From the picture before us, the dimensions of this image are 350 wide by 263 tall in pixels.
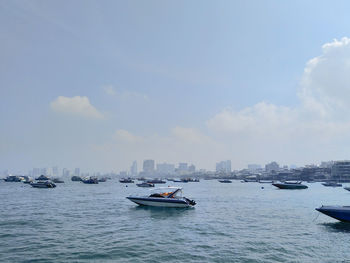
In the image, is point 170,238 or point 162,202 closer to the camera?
point 170,238

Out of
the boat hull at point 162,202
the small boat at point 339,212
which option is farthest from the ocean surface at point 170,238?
the boat hull at point 162,202

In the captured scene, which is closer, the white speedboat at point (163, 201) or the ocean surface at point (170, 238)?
the ocean surface at point (170, 238)

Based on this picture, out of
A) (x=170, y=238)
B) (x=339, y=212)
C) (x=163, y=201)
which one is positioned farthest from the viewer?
(x=163, y=201)

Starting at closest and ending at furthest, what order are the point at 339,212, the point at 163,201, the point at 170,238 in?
the point at 170,238, the point at 339,212, the point at 163,201

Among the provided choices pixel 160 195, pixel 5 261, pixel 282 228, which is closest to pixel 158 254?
pixel 5 261

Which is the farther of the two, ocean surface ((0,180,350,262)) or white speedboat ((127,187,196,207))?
white speedboat ((127,187,196,207))

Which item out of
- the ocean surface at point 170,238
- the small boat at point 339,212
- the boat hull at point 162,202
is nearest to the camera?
the ocean surface at point 170,238

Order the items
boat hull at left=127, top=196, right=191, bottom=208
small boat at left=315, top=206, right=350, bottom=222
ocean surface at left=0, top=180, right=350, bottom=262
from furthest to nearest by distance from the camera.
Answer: boat hull at left=127, top=196, right=191, bottom=208 < small boat at left=315, top=206, right=350, bottom=222 < ocean surface at left=0, top=180, right=350, bottom=262

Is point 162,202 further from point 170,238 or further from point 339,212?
point 339,212

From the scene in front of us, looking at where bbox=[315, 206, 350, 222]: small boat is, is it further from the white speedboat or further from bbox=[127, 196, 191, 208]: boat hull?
bbox=[127, 196, 191, 208]: boat hull

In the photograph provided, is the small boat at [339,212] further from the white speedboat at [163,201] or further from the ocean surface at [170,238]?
the white speedboat at [163,201]

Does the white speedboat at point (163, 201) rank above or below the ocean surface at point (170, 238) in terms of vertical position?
above

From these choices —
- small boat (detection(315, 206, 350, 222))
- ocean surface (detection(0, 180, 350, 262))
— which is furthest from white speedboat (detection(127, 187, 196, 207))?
small boat (detection(315, 206, 350, 222))

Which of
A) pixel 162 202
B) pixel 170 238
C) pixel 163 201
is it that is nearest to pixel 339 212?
pixel 170 238
